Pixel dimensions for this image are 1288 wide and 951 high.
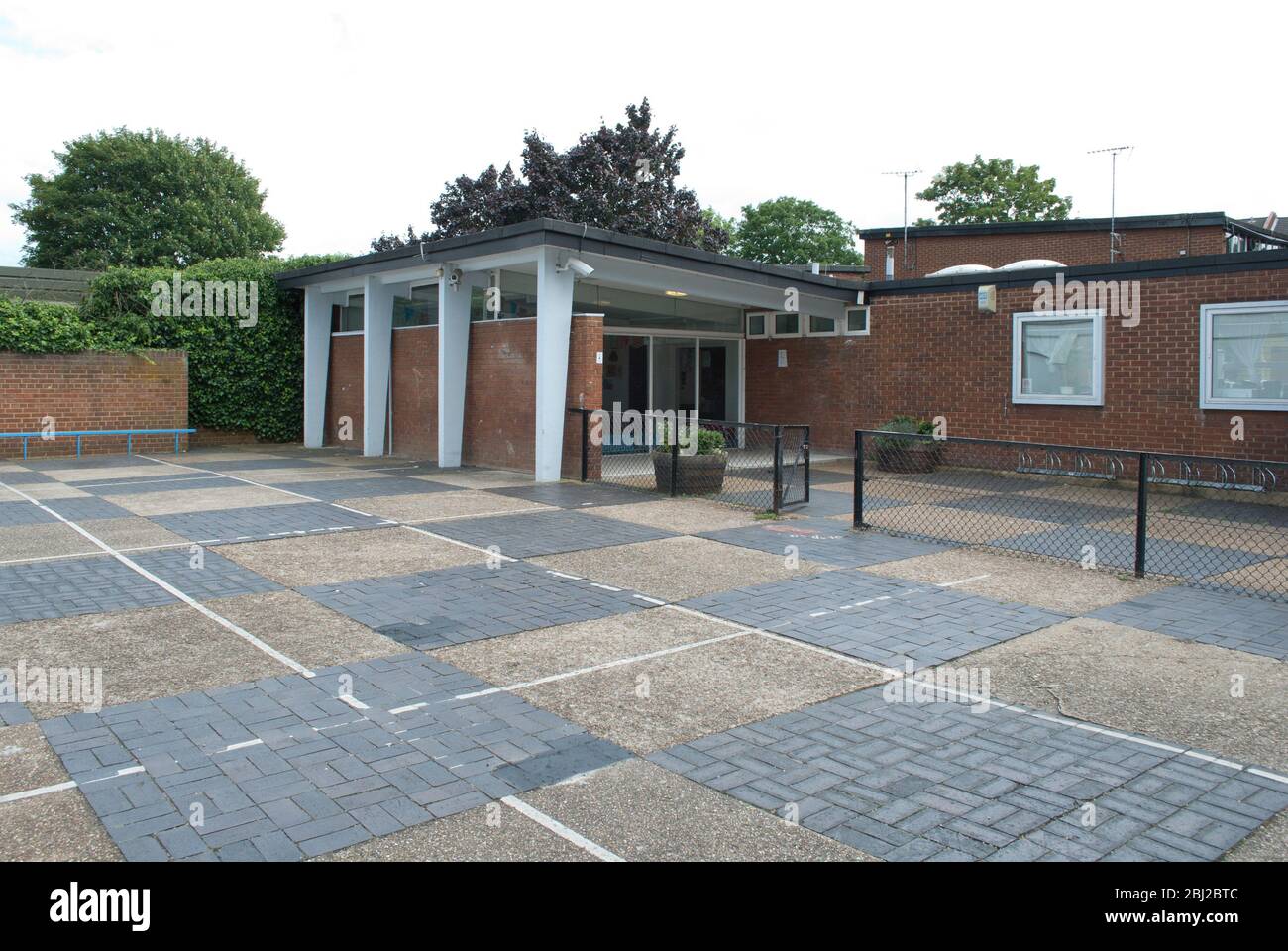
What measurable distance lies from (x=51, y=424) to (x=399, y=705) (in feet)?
55.4

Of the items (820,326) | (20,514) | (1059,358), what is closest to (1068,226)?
(820,326)

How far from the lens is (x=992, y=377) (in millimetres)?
16938

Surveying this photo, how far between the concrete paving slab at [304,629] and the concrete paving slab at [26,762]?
147 centimetres

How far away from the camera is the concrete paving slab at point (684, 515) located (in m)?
10.9

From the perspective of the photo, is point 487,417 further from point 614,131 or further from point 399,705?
point 614,131

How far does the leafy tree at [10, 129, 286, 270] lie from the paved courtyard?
38.0 m

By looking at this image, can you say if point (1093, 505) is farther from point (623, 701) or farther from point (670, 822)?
point (670, 822)

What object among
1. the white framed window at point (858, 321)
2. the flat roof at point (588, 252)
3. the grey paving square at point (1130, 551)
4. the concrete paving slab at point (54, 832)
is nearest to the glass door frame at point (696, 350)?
the white framed window at point (858, 321)

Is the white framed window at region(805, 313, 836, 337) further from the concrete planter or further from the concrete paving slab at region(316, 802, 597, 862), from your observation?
the concrete paving slab at region(316, 802, 597, 862)

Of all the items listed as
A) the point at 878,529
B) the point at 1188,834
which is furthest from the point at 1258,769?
the point at 878,529

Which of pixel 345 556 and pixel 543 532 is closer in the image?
pixel 345 556

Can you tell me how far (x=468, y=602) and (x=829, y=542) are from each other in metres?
4.11

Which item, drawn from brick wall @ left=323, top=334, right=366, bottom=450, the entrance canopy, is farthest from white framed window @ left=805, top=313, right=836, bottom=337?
brick wall @ left=323, top=334, right=366, bottom=450
